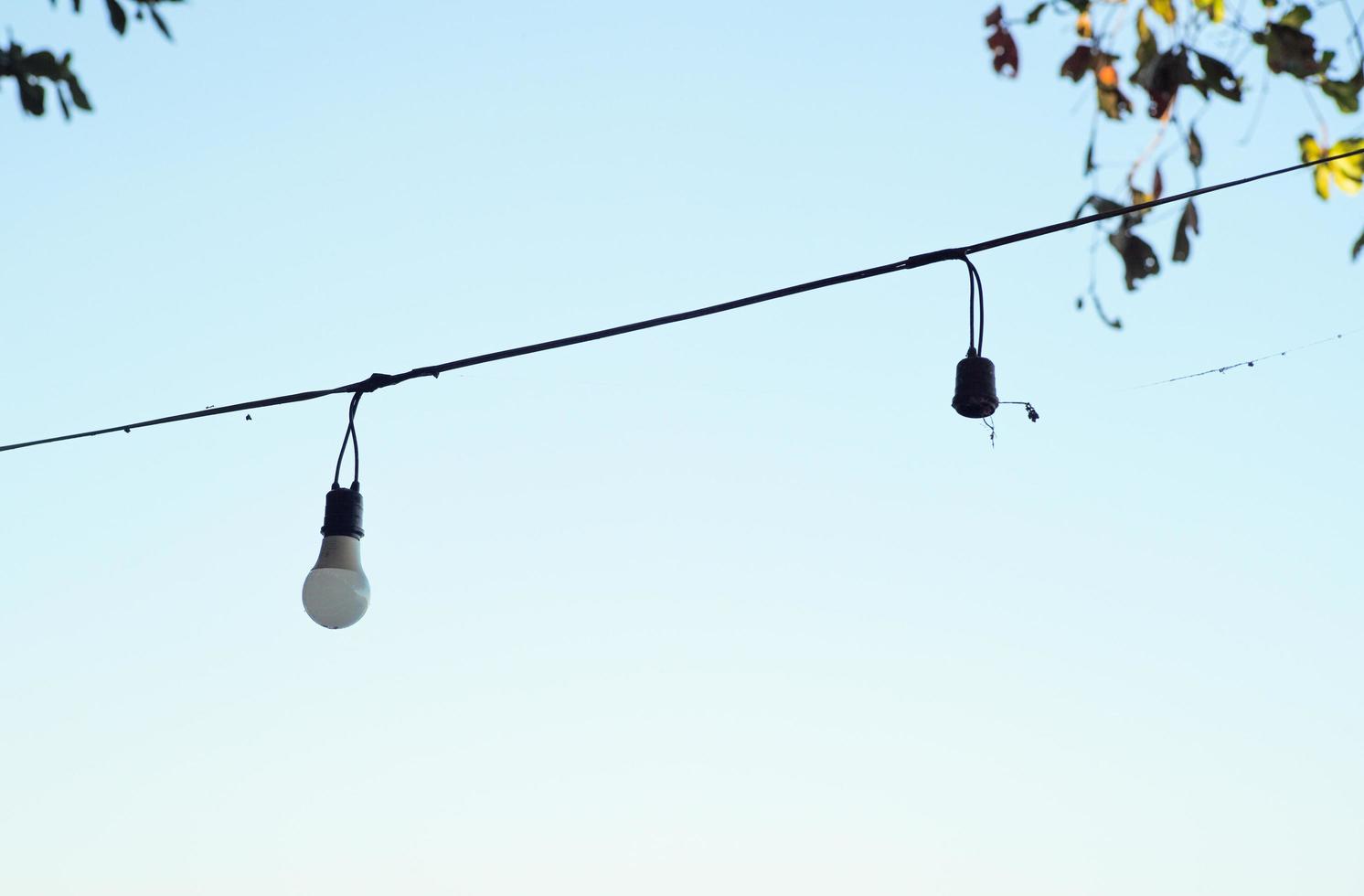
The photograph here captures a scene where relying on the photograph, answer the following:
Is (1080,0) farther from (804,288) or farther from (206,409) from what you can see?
(206,409)

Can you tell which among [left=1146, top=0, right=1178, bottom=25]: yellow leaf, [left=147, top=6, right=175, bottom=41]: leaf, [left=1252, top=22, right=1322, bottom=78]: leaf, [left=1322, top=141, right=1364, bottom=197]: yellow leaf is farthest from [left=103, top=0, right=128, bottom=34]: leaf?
[left=1322, top=141, right=1364, bottom=197]: yellow leaf

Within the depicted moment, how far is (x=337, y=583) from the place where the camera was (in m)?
7.19

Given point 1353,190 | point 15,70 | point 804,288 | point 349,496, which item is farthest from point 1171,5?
point 349,496

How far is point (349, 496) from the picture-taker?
7.31m

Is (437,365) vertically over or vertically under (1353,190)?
over

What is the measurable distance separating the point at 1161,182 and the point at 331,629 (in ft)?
13.0

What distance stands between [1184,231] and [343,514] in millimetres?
3825

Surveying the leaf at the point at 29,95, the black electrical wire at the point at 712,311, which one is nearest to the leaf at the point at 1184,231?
the black electrical wire at the point at 712,311

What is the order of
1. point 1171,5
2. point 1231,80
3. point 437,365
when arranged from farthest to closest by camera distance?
1. point 437,365
2. point 1171,5
3. point 1231,80

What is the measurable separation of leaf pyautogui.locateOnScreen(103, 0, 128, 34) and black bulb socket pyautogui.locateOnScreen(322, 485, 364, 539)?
2.53m

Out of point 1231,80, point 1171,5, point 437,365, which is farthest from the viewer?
point 437,365

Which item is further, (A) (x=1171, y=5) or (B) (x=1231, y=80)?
(A) (x=1171, y=5)

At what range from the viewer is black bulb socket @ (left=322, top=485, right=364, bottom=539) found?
724 centimetres

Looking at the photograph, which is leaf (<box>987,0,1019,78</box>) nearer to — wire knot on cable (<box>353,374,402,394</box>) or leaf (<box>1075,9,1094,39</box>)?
leaf (<box>1075,9,1094,39</box>)
